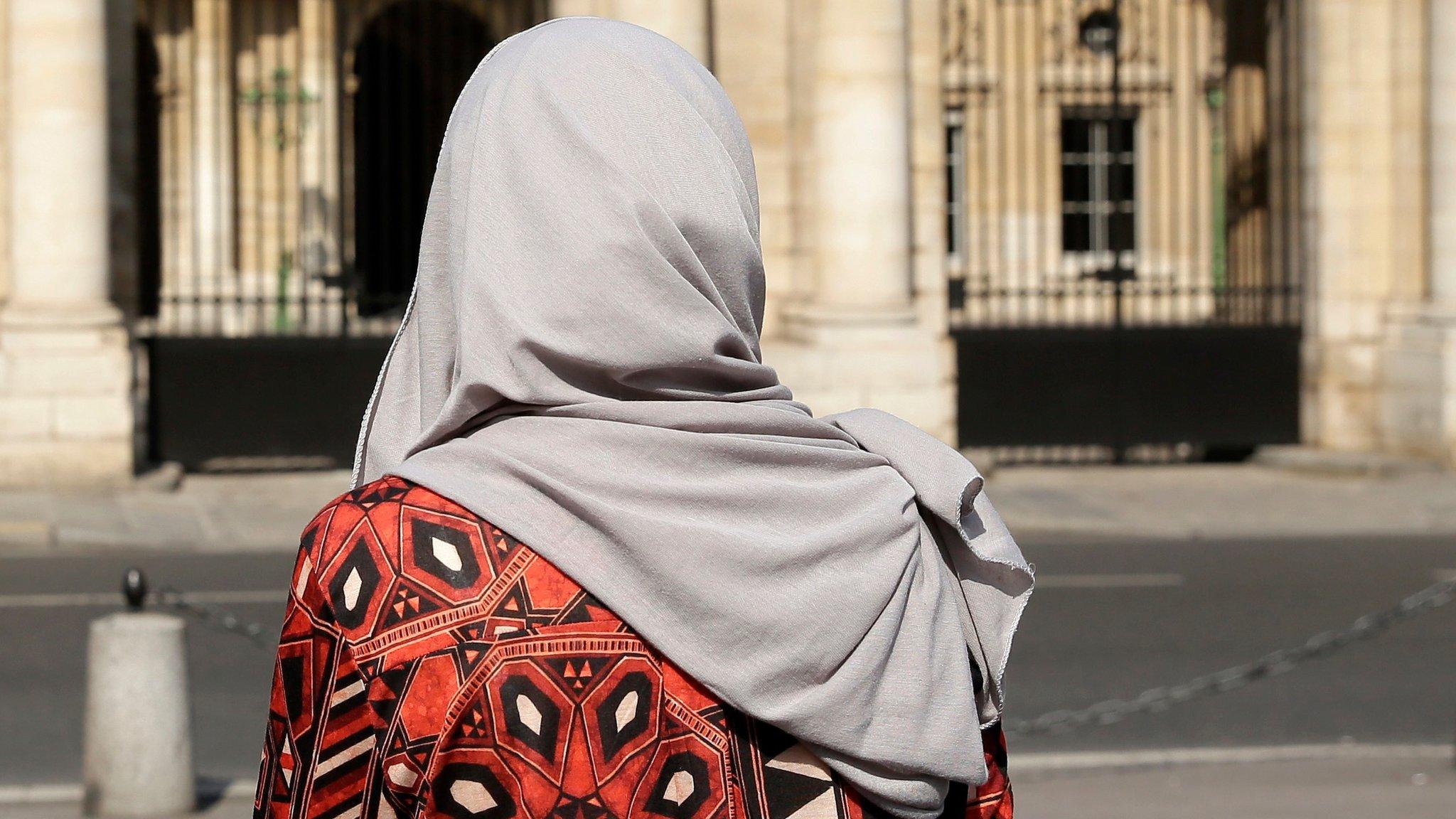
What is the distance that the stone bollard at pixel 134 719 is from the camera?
546 centimetres

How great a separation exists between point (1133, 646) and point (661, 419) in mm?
7024

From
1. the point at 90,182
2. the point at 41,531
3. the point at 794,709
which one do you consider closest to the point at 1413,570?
the point at 41,531

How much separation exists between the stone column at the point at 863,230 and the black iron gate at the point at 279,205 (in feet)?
9.87

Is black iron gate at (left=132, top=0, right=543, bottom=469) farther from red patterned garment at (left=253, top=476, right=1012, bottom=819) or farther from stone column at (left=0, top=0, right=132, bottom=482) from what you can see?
red patterned garment at (left=253, top=476, right=1012, bottom=819)

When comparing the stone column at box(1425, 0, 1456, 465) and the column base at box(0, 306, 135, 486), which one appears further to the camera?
the stone column at box(1425, 0, 1456, 465)

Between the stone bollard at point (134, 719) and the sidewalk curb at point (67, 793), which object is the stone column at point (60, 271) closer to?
the sidewalk curb at point (67, 793)

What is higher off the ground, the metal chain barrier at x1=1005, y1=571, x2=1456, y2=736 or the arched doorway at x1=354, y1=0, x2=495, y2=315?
the arched doorway at x1=354, y1=0, x2=495, y2=315

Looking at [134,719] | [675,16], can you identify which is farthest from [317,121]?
[134,719]

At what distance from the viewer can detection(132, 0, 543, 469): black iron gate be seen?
47.0ft

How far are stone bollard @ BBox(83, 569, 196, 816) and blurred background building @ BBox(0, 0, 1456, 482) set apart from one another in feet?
26.2

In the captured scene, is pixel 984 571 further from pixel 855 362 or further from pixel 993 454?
pixel 993 454

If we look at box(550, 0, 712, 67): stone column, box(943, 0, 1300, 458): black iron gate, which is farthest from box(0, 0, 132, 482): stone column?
box(943, 0, 1300, 458): black iron gate

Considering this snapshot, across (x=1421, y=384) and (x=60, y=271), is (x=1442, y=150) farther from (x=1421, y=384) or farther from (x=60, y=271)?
(x=60, y=271)

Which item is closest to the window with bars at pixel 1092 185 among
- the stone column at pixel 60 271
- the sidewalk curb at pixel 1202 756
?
the stone column at pixel 60 271
